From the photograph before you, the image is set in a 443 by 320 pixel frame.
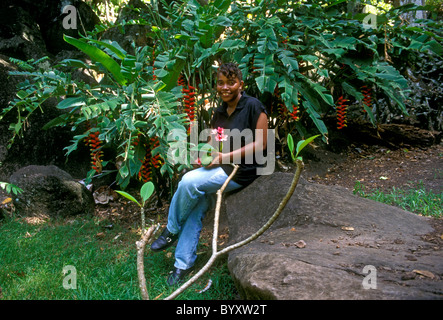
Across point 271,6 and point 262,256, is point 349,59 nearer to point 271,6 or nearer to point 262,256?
point 271,6

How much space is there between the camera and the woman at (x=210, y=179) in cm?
265

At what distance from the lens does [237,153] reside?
2674 millimetres

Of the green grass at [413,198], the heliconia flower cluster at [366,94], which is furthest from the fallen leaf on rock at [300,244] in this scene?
the heliconia flower cluster at [366,94]

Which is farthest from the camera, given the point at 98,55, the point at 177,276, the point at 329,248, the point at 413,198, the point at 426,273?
the point at 413,198

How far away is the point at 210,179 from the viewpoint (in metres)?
2.65

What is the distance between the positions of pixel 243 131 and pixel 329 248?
3.87 feet

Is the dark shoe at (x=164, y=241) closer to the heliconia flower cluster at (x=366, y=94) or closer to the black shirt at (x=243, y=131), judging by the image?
the black shirt at (x=243, y=131)

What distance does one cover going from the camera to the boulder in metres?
3.82

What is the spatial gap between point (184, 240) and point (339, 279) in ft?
4.69

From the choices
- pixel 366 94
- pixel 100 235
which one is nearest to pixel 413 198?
pixel 366 94

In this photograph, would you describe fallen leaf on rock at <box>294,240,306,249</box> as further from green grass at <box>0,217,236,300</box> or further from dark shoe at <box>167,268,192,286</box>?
dark shoe at <box>167,268,192,286</box>

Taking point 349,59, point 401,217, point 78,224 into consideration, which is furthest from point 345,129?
point 78,224

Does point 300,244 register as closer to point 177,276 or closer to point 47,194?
point 177,276

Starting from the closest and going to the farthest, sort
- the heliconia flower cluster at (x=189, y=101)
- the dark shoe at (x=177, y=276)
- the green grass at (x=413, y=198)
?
the dark shoe at (x=177, y=276) < the green grass at (x=413, y=198) < the heliconia flower cluster at (x=189, y=101)
